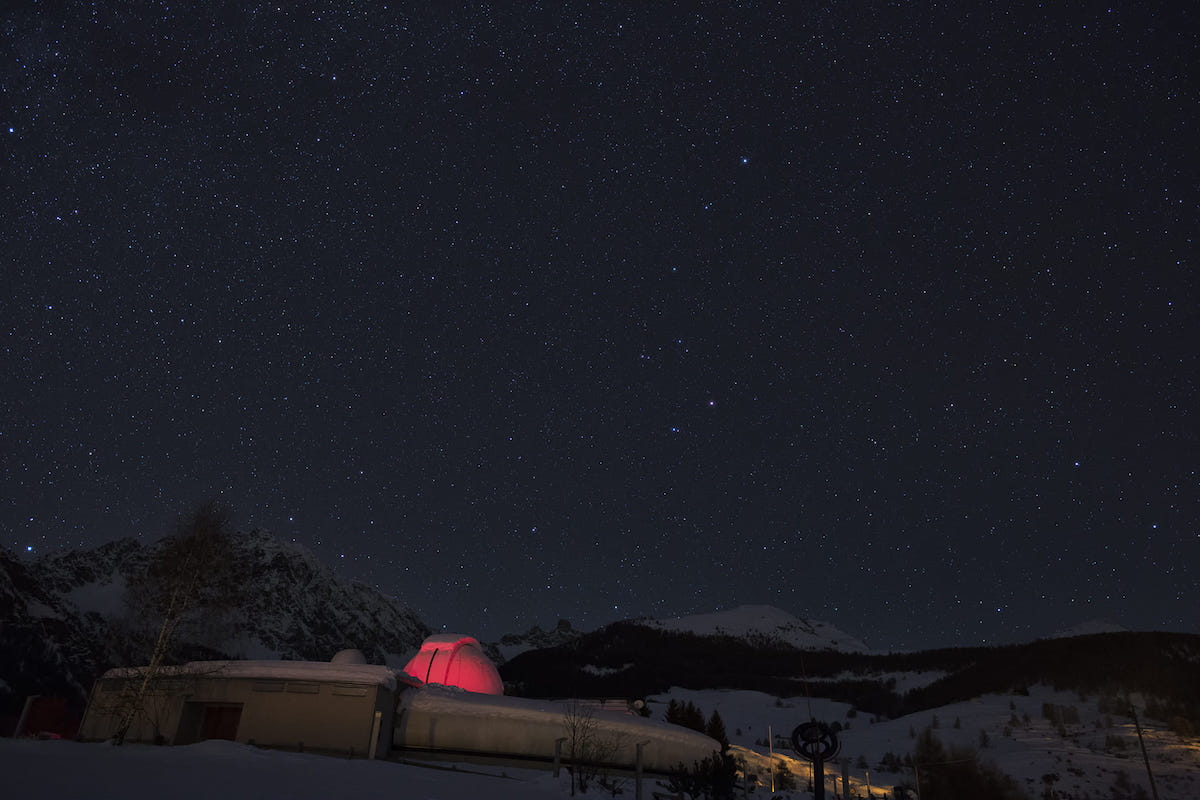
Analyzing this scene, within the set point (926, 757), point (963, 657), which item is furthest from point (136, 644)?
point (963, 657)

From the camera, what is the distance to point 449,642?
3472 cm

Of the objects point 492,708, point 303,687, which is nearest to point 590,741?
point 492,708

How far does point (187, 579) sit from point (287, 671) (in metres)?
4.74

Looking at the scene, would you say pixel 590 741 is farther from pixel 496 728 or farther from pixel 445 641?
pixel 445 641

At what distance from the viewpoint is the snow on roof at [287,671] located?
24016 mm

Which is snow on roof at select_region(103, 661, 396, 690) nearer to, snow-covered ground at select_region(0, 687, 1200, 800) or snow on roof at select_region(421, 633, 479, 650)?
snow-covered ground at select_region(0, 687, 1200, 800)

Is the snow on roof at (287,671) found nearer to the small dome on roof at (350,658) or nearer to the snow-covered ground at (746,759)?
the snow-covered ground at (746,759)

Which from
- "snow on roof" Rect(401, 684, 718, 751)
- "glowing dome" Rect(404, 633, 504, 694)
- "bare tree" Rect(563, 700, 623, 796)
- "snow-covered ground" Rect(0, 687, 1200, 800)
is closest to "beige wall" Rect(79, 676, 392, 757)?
"snow on roof" Rect(401, 684, 718, 751)

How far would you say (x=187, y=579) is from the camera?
25.2 meters

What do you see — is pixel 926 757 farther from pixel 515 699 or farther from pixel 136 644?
pixel 136 644

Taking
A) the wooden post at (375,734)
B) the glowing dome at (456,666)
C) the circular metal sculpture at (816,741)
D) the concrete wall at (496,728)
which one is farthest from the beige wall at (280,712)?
the circular metal sculpture at (816,741)

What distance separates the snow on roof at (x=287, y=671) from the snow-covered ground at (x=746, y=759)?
12.8ft

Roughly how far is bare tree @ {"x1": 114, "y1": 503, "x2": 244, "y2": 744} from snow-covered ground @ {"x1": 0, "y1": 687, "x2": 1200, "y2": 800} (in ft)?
21.2

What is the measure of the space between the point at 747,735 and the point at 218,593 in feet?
218
